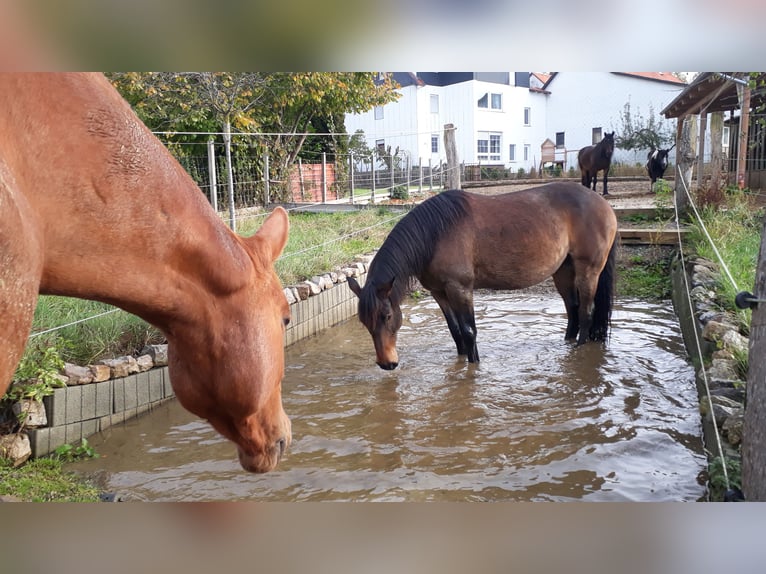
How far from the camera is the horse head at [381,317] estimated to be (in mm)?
3238

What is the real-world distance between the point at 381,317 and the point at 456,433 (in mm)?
791

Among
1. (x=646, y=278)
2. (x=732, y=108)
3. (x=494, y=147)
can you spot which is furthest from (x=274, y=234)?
(x=494, y=147)

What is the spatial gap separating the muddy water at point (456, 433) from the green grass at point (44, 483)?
11cm

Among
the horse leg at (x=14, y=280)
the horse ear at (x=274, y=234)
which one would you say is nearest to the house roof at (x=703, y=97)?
the horse ear at (x=274, y=234)

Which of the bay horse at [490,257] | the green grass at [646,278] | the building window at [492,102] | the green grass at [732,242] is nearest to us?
the bay horse at [490,257]

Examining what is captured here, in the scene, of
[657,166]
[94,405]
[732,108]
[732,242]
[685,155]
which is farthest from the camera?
[657,166]

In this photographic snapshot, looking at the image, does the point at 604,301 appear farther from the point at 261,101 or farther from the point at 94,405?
the point at 261,101

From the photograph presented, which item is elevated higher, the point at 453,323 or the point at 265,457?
the point at 265,457

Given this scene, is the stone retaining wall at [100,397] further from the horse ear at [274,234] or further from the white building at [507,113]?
the white building at [507,113]

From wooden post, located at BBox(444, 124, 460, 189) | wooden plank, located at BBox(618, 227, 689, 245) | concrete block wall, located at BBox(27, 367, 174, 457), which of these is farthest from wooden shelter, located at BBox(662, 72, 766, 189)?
concrete block wall, located at BBox(27, 367, 174, 457)

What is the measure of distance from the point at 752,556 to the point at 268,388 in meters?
0.68

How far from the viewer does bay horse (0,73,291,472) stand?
50cm

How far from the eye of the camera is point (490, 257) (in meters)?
3.89

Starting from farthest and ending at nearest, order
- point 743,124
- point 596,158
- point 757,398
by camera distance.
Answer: point 596,158, point 743,124, point 757,398
